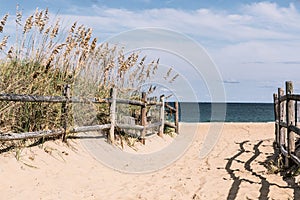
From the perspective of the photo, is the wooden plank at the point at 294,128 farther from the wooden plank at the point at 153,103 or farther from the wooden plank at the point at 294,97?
the wooden plank at the point at 153,103

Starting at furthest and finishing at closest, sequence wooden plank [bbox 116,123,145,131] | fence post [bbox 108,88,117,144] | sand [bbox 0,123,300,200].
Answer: wooden plank [bbox 116,123,145,131] < fence post [bbox 108,88,117,144] < sand [bbox 0,123,300,200]

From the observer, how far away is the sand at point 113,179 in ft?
16.3

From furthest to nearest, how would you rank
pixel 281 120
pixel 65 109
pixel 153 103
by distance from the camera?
pixel 153 103 → pixel 281 120 → pixel 65 109

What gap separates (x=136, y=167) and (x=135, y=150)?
138cm

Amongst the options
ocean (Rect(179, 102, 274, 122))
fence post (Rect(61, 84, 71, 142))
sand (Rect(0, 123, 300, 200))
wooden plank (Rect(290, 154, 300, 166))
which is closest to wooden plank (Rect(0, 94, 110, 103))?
fence post (Rect(61, 84, 71, 142))

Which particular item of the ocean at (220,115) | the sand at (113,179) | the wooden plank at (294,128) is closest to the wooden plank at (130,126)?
the sand at (113,179)

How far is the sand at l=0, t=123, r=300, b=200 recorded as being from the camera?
16.3 feet

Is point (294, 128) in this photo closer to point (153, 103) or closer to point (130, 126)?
point (130, 126)

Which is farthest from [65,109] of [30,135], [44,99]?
[30,135]

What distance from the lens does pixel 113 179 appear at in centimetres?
600

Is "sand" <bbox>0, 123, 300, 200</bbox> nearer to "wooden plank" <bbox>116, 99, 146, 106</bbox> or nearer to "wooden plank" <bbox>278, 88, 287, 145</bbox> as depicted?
"wooden plank" <bbox>278, 88, 287, 145</bbox>

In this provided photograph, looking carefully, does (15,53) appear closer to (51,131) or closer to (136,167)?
(51,131)

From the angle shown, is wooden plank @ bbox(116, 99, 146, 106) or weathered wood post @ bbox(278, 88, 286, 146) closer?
weathered wood post @ bbox(278, 88, 286, 146)

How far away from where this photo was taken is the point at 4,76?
5.91m
